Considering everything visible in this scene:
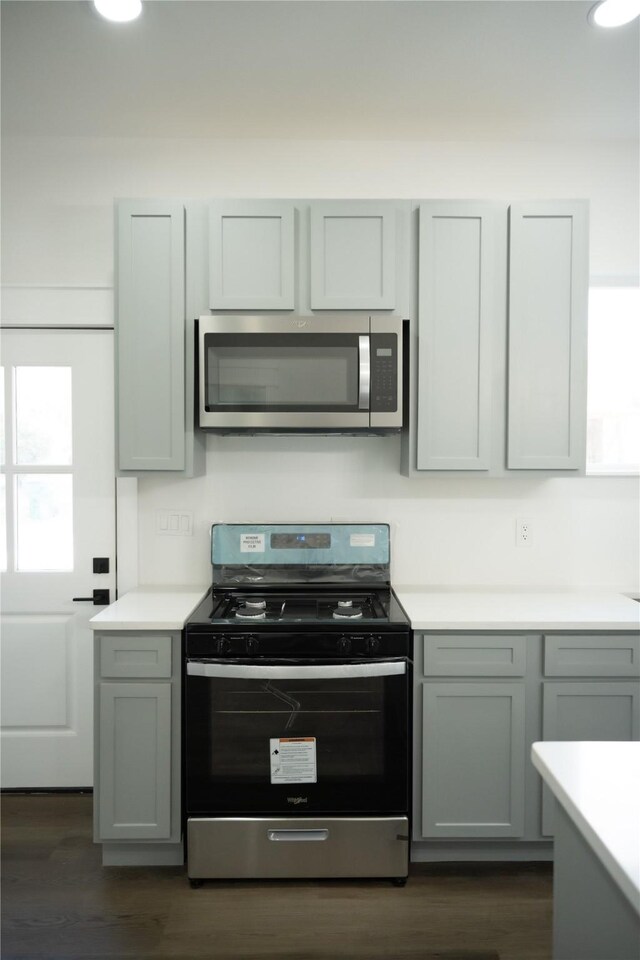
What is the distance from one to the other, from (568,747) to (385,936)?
46.3 inches

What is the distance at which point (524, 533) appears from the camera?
2.79m

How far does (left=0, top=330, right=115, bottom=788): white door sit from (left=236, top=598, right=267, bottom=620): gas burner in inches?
30.2

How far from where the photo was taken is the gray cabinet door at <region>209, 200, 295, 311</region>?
7.85 ft

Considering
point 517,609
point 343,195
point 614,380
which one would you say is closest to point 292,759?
point 517,609

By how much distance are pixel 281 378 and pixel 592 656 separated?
1.50 m

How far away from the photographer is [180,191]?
2.73 meters

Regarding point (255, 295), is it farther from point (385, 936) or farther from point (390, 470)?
point (385, 936)

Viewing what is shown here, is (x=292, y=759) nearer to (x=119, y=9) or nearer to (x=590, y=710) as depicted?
(x=590, y=710)

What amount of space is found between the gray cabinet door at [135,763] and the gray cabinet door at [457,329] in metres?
1.33

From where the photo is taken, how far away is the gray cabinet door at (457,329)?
7.92ft

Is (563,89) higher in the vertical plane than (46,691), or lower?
higher

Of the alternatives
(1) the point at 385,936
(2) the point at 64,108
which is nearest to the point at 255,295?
(2) the point at 64,108

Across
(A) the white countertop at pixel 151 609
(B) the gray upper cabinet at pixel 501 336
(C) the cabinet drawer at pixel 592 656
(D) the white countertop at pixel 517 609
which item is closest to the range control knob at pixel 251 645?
(A) the white countertop at pixel 151 609

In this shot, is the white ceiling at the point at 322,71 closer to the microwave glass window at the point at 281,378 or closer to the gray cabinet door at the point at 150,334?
the gray cabinet door at the point at 150,334
